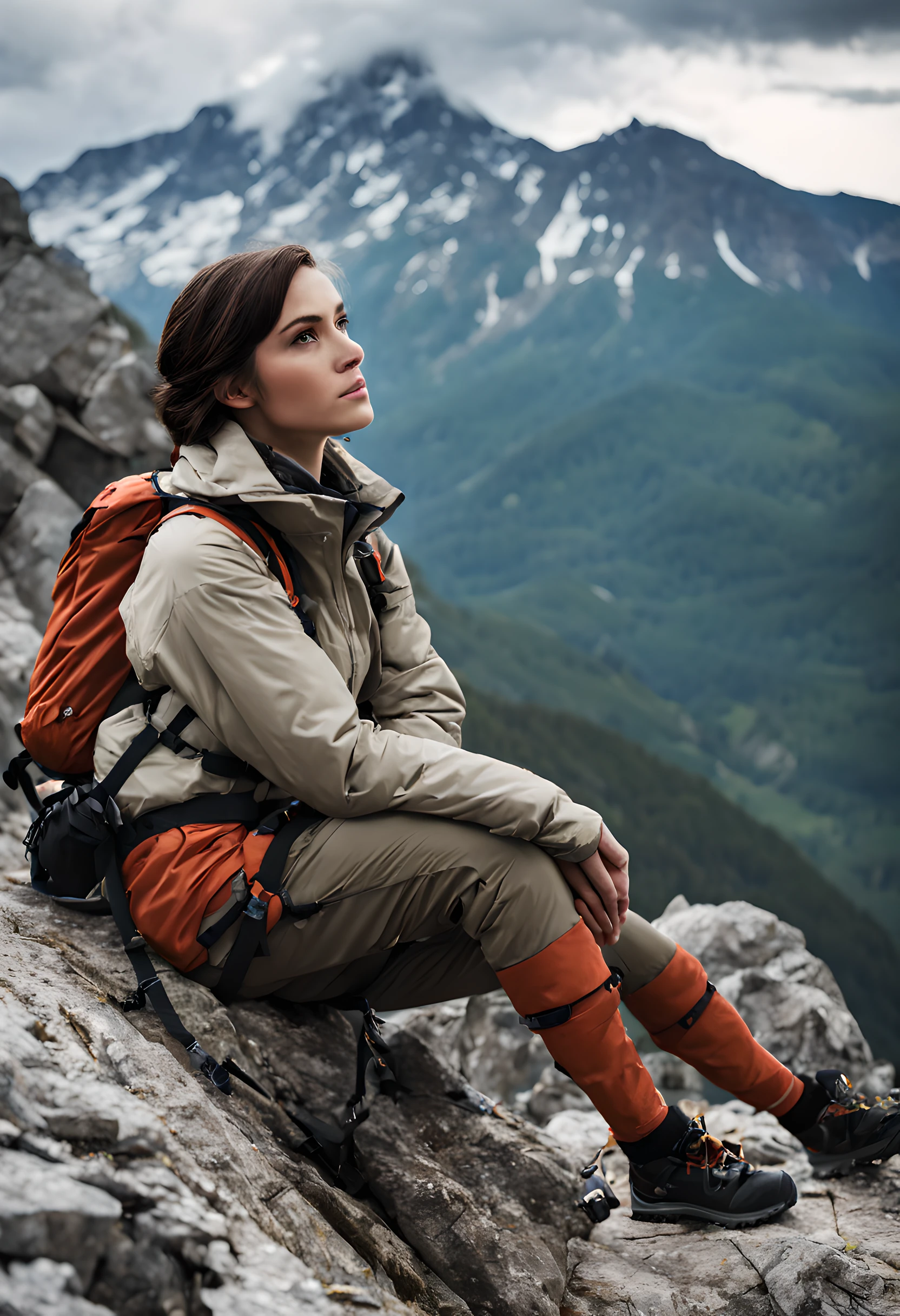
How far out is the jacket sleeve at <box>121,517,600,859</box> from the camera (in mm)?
3203

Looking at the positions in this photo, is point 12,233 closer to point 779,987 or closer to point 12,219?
point 12,219

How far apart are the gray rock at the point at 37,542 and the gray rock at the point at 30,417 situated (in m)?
1.22

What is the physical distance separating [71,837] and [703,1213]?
9.98ft

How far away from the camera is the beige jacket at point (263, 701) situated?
3.21 meters

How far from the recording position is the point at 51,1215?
2.00 m

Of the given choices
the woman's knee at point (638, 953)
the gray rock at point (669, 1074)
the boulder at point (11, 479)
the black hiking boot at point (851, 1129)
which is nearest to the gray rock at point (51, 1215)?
the woman's knee at point (638, 953)

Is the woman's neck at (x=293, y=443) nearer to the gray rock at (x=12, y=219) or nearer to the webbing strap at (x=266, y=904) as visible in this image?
the webbing strap at (x=266, y=904)

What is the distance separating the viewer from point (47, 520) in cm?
1809

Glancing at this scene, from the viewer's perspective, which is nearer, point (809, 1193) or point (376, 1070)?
point (376, 1070)

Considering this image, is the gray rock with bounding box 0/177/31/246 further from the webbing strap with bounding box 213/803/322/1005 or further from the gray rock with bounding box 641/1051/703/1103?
the webbing strap with bounding box 213/803/322/1005

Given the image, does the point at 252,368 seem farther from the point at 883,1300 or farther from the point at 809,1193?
the point at 809,1193

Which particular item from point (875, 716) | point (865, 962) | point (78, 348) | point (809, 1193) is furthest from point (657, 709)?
point (809, 1193)

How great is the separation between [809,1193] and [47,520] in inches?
669

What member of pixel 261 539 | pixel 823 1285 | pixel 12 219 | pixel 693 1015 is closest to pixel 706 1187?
pixel 823 1285
